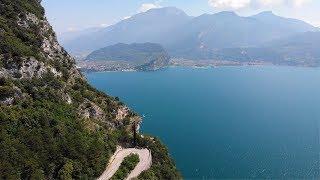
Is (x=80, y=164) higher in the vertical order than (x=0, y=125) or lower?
lower

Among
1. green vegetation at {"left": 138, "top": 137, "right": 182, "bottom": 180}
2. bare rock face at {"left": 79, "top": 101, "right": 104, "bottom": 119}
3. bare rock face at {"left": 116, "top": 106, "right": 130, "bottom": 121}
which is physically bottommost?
green vegetation at {"left": 138, "top": 137, "right": 182, "bottom": 180}

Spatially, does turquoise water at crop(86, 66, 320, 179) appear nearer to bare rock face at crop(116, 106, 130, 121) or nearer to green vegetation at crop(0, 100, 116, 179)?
bare rock face at crop(116, 106, 130, 121)

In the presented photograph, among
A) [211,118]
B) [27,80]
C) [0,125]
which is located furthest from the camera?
[211,118]

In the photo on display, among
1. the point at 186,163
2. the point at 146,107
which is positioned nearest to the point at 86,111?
the point at 186,163

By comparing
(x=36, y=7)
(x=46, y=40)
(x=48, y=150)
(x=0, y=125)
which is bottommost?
(x=48, y=150)

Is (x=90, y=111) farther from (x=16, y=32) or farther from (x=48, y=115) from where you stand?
(x=16, y=32)

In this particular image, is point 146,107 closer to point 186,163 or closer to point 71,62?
point 186,163

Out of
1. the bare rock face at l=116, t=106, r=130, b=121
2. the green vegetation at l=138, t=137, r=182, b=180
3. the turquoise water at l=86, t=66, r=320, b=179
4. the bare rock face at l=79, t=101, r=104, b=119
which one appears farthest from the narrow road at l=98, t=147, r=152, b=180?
the turquoise water at l=86, t=66, r=320, b=179
